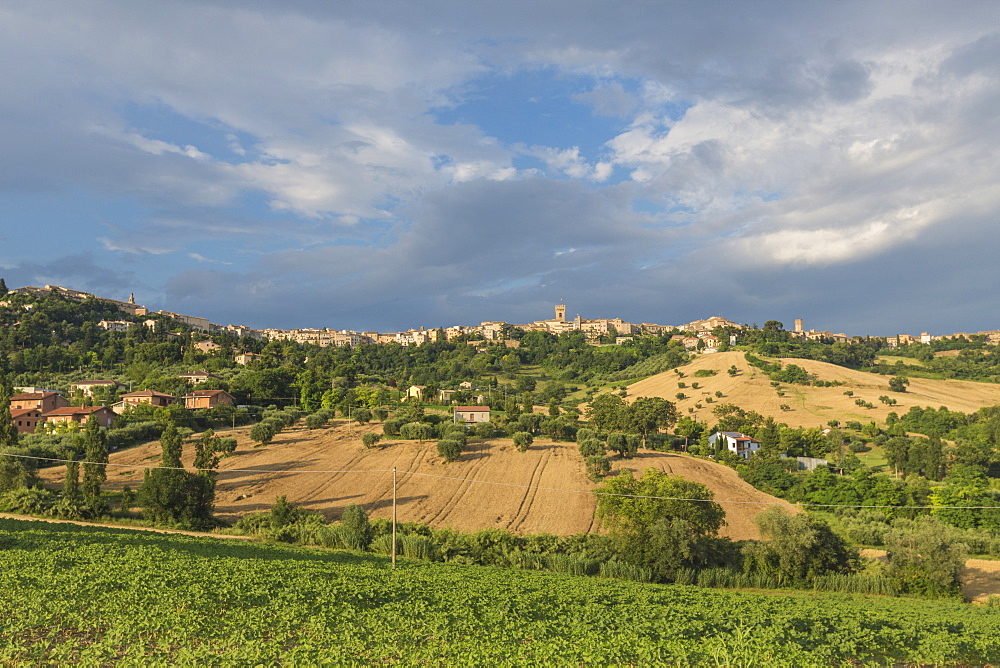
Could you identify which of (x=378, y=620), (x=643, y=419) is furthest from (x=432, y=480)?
(x=378, y=620)

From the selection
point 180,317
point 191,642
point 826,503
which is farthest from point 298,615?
point 180,317

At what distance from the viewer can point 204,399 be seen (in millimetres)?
75188

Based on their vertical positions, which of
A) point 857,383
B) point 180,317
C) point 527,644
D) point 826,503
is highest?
point 180,317

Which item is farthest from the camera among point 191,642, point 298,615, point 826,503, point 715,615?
point 826,503

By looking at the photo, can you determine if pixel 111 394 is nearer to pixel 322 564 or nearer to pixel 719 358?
pixel 322 564

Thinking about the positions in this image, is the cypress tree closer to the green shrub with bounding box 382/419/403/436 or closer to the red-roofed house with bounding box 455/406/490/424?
the green shrub with bounding box 382/419/403/436

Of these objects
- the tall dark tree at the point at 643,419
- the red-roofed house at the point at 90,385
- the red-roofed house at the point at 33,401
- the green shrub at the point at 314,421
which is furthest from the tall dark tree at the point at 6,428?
the tall dark tree at the point at 643,419

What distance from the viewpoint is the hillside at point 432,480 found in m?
40.4

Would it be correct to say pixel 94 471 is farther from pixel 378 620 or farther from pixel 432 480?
pixel 378 620

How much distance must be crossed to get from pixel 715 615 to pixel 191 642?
44.1ft

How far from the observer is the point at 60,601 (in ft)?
44.2

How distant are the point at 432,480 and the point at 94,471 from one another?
22415mm

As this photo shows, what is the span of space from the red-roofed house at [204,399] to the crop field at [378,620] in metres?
56.1

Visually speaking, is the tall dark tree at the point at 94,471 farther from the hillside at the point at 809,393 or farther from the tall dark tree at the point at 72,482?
the hillside at the point at 809,393
